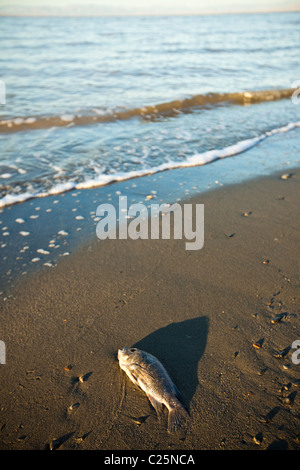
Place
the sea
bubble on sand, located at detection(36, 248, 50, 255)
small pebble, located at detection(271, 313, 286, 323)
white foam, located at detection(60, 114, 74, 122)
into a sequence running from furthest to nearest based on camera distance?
1. white foam, located at detection(60, 114, 74, 122)
2. the sea
3. bubble on sand, located at detection(36, 248, 50, 255)
4. small pebble, located at detection(271, 313, 286, 323)

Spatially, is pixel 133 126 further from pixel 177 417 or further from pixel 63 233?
pixel 177 417

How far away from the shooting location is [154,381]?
249cm

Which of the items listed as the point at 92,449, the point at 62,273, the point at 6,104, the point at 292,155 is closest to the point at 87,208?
the point at 62,273

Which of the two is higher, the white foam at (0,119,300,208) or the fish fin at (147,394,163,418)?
the white foam at (0,119,300,208)

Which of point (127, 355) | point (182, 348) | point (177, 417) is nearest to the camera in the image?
point (177, 417)

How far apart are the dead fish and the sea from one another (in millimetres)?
1937

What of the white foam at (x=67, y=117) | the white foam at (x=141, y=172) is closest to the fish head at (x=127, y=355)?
the white foam at (x=141, y=172)

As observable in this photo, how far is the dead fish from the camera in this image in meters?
2.38

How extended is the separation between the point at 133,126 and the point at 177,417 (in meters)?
7.87

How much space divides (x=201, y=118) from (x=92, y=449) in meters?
9.18

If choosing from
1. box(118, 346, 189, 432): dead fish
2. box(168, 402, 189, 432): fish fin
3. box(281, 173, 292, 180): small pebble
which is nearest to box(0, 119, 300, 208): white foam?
box(281, 173, 292, 180): small pebble

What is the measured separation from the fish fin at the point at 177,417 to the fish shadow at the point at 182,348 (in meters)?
0.08

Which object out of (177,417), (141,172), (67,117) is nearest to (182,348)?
(177,417)

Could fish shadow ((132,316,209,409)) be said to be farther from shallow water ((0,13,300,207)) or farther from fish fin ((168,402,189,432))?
shallow water ((0,13,300,207))
